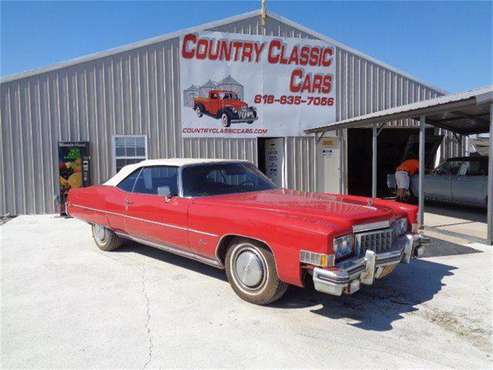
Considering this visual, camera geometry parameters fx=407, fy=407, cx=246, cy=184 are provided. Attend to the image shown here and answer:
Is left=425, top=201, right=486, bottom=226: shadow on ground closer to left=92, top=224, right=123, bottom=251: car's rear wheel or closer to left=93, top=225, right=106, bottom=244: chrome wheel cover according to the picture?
left=92, top=224, right=123, bottom=251: car's rear wheel

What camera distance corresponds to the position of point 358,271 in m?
Result: 3.55

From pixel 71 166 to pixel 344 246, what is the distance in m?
9.00

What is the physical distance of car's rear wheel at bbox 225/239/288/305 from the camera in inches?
155

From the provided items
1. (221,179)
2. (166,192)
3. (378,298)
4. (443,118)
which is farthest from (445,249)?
(443,118)

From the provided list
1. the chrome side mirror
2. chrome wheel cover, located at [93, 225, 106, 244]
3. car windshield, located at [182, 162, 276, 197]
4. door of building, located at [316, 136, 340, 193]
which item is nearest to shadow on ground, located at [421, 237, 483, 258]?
car windshield, located at [182, 162, 276, 197]

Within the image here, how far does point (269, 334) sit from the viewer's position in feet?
11.6

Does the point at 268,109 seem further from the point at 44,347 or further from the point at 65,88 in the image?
the point at 44,347

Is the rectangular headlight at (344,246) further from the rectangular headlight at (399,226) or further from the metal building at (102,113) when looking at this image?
the metal building at (102,113)

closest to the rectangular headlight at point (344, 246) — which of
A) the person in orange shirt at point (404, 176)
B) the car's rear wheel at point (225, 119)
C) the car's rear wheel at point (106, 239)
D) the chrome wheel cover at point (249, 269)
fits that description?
the chrome wheel cover at point (249, 269)

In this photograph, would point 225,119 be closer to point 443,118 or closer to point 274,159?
point 274,159

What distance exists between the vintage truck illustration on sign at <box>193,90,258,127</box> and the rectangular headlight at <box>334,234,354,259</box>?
878 centimetres

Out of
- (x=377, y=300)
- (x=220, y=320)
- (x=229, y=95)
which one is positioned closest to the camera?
(x=220, y=320)

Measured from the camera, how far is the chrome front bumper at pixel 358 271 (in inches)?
133

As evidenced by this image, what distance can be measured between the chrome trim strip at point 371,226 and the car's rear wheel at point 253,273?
0.84 metres
